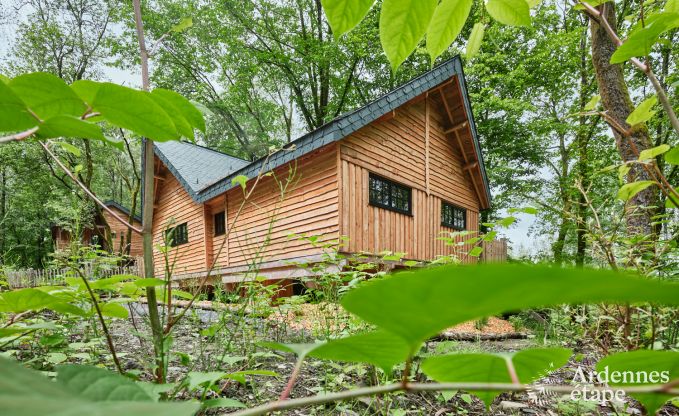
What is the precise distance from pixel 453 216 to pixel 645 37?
12.3 meters

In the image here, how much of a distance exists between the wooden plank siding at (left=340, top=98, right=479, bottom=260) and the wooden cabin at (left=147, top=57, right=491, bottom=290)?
0.10 feet

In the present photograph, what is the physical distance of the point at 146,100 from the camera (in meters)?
0.49

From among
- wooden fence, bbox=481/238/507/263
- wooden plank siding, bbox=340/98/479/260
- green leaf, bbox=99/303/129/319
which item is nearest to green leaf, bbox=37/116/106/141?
green leaf, bbox=99/303/129/319

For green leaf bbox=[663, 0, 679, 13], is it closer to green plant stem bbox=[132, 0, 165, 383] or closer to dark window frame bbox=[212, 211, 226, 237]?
green plant stem bbox=[132, 0, 165, 383]

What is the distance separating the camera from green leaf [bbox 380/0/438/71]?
597 mm

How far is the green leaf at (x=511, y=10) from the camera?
765 mm

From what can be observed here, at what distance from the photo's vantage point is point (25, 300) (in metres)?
0.68

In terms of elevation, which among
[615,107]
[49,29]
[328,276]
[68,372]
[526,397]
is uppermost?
[49,29]

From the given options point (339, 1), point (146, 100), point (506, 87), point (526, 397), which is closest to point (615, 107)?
point (526, 397)

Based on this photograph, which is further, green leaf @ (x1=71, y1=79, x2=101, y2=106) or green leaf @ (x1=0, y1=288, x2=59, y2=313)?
green leaf @ (x1=0, y1=288, x2=59, y2=313)

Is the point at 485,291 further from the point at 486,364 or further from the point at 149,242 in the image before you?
the point at 149,242

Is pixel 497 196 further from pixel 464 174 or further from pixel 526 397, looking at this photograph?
pixel 526 397

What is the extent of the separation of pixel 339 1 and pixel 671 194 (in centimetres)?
91

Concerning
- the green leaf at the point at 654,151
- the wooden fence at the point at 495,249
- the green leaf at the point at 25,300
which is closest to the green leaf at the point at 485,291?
the green leaf at the point at 25,300
